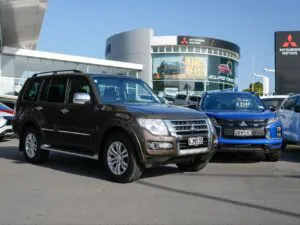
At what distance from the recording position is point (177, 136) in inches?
289

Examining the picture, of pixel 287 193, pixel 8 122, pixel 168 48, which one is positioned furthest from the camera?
pixel 168 48

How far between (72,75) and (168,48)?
4879cm

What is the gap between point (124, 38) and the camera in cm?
5850

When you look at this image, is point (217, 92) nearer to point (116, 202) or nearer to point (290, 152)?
point (290, 152)

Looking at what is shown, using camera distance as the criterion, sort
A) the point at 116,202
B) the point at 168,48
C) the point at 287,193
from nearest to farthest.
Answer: the point at 116,202 < the point at 287,193 < the point at 168,48

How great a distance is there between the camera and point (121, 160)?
24.6 feet

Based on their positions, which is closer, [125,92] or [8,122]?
[125,92]

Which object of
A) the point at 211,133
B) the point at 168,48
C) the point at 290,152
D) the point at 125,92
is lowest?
the point at 290,152

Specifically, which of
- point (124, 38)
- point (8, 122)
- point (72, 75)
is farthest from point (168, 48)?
point (72, 75)

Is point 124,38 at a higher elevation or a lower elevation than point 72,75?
higher

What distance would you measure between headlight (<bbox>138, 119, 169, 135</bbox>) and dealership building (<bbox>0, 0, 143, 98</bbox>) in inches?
778

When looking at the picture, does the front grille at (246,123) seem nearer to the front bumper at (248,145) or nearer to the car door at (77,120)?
the front bumper at (248,145)

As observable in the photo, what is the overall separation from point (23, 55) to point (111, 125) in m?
29.2

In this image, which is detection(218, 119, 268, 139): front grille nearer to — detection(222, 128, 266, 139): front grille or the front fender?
detection(222, 128, 266, 139): front grille
